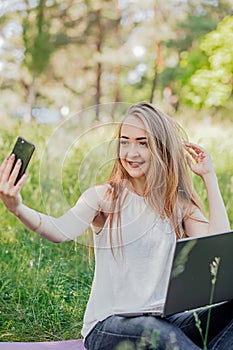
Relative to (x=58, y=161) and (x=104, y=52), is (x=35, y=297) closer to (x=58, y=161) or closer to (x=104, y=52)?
(x=58, y=161)

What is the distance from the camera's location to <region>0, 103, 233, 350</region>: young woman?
2.02 m

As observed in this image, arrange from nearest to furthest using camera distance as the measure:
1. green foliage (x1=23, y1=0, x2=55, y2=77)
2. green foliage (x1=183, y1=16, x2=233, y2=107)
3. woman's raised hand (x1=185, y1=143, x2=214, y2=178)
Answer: woman's raised hand (x1=185, y1=143, x2=214, y2=178) → green foliage (x1=183, y1=16, x2=233, y2=107) → green foliage (x1=23, y1=0, x2=55, y2=77)

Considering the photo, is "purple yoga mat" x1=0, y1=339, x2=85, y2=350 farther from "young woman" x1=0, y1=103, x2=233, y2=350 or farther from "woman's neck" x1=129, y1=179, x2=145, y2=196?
"woman's neck" x1=129, y1=179, x2=145, y2=196

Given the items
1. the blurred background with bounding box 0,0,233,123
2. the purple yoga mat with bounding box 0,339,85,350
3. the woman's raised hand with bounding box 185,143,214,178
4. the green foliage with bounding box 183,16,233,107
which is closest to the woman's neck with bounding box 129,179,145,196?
the woman's raised hand with bounding box 185,143,214,178

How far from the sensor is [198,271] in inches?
71.4

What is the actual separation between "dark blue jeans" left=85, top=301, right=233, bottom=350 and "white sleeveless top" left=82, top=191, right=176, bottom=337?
0.06 meters

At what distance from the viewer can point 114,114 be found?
2318 millimetres

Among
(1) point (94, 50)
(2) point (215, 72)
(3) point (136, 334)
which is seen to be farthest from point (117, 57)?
(3) point (136, 334)

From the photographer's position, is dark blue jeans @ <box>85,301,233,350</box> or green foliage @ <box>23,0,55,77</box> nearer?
dark blue jeans @ <box>85,301,233,350</box>

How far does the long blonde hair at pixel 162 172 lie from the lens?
213cm

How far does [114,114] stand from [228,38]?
850 centimetres

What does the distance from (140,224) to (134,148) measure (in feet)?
0.71

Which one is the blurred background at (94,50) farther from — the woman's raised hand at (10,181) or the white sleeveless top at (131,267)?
the woman's raised hand at (10,181)

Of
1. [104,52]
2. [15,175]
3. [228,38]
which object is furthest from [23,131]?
[104,52]
